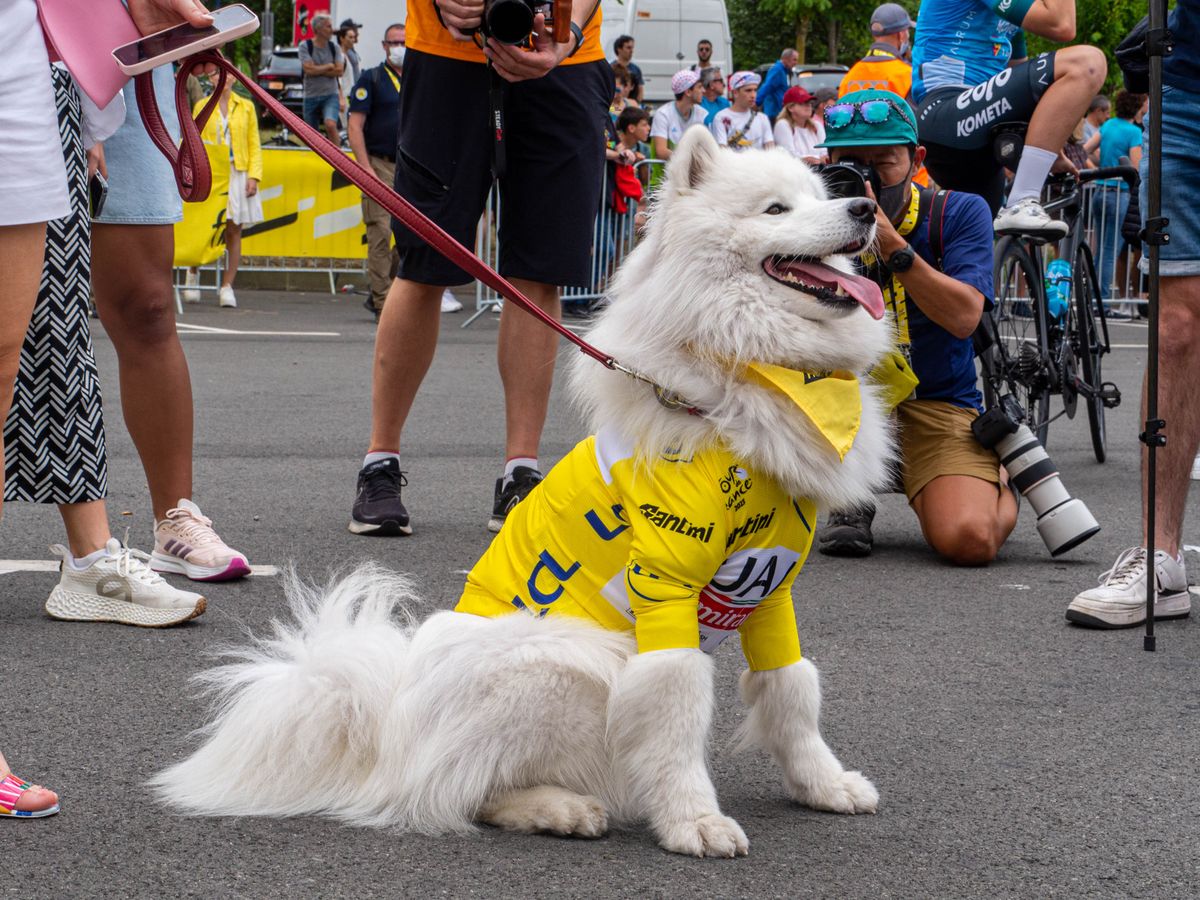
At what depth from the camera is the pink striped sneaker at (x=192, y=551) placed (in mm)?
4324

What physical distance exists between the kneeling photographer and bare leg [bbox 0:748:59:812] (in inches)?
105

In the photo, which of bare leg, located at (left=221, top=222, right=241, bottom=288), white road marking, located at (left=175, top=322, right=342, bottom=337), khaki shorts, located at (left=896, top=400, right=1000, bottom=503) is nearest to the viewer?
khaki shorts, located at (left=896, top=400, right=1000, bottom=503)

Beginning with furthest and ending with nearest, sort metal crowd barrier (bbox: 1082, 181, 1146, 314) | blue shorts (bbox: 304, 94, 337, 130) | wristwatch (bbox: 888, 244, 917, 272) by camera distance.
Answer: blue shorts (bbox: 304, 94, 337, 130), metal crowd barrier (bbox: 1082, 181, 1146, 314), wristwatch (bbox: 888, 244, 917, 272)

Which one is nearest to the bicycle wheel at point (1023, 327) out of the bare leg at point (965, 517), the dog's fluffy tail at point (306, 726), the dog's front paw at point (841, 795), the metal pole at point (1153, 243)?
the bare leg at point (965, 517)

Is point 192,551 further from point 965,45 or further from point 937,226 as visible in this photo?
point 965,45

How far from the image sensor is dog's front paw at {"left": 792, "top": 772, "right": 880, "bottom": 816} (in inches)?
110

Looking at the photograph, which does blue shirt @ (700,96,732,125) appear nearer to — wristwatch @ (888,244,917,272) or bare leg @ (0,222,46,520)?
wristwatch @ (888,244,917,272)

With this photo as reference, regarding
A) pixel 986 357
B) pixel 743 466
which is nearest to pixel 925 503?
pixel 986 357

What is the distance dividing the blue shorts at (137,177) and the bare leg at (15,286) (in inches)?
54.2

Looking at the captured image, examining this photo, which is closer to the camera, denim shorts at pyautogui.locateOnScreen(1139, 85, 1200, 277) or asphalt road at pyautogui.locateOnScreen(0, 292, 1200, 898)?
asphalt road at pyautogui.locateOnScreen(0, 292, 1200, 898)

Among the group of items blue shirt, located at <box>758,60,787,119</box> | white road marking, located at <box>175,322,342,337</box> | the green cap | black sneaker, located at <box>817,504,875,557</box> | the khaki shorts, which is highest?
blue shirt, located at <box>758,60,787,119</box>

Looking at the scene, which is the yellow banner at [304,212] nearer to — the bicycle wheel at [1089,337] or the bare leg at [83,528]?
the bicycle wheel at [1089,337]

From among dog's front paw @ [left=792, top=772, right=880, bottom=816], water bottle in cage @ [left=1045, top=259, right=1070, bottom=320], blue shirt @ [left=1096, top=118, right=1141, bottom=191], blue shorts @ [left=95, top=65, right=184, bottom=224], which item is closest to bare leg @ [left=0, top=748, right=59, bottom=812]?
dog's front paw @ [left=792, top=772, right=880, bottom=816]

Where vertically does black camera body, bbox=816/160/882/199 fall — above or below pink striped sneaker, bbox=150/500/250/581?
above
